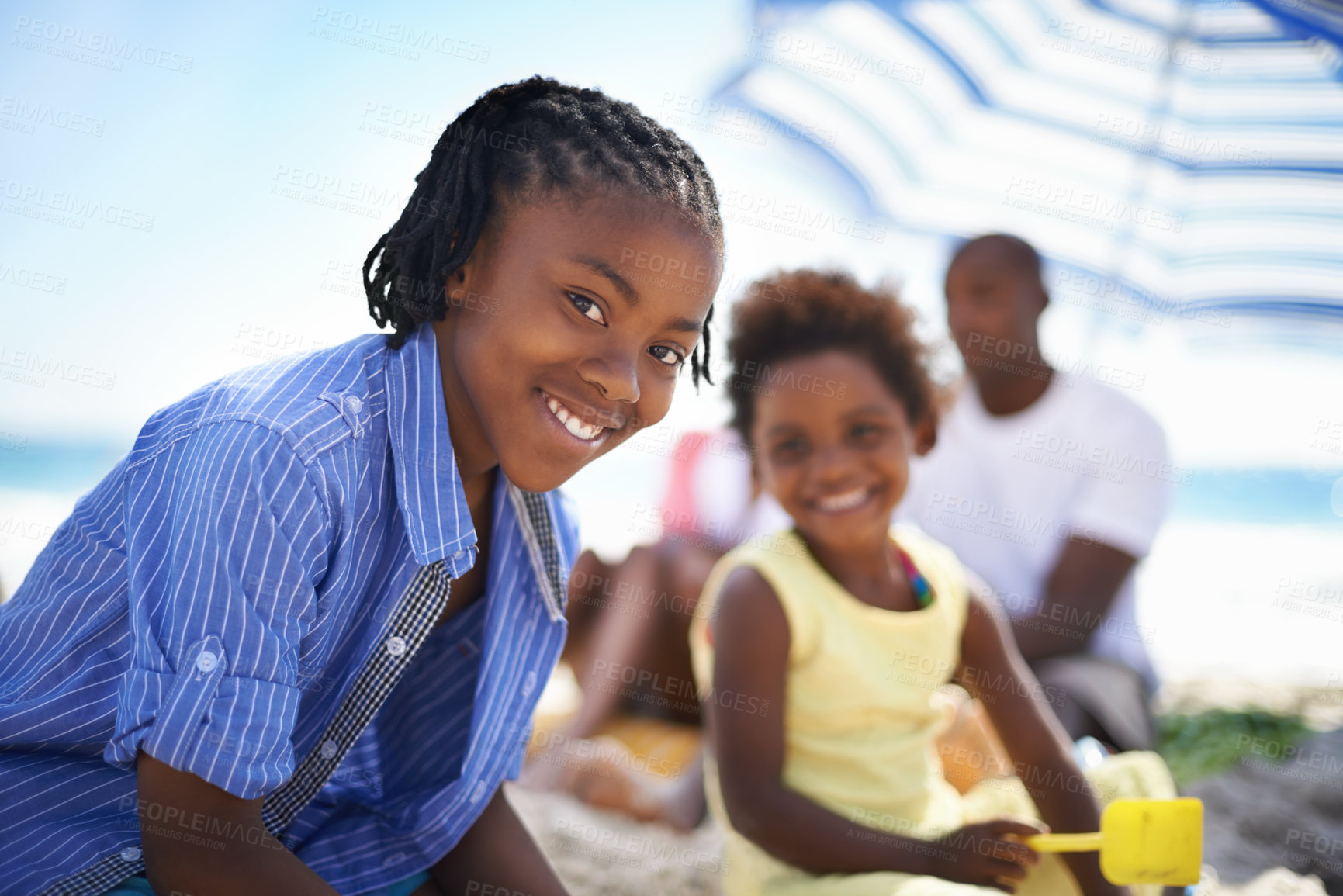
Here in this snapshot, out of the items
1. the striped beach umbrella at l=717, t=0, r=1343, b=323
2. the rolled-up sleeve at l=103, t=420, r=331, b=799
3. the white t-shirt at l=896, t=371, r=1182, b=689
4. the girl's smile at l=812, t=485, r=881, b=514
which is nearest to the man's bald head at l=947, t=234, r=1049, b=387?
the white t-shirt at l=896, t=371, r=1182, b=689

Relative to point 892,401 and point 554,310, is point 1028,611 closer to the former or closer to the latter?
point 892,401

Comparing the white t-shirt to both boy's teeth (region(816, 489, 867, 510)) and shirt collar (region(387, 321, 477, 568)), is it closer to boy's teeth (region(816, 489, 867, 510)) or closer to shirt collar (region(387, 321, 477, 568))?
boy's teeth (region(816, 489, 867, 510))

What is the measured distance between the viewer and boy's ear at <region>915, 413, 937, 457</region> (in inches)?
84.0

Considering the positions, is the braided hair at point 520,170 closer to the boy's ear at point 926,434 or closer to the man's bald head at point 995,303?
the boy's ear at point 926,434

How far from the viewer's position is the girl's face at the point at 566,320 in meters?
1.13

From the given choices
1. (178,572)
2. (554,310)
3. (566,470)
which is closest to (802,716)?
(566,470)

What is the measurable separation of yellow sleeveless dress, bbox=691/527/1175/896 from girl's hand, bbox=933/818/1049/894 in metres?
0.11

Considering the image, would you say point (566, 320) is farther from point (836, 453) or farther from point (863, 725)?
point (863, 725)

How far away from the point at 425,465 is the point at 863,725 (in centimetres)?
106

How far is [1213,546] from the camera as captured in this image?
31.0 feet

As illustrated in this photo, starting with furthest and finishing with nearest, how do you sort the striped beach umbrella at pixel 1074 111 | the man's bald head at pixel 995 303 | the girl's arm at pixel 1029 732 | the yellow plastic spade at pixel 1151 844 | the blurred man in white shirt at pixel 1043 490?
1. the striped beach umbrella at pixel 1074 111
2. the man's bald head at pixel 995 303
3. the blurred man in white shirt at pixel 1043 490
4. the girl's arm at pixel 1029 732
5. the yellow plastic spade at pixel 1151 844

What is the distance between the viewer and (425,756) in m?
1.43

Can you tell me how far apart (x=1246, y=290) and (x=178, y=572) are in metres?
4.39

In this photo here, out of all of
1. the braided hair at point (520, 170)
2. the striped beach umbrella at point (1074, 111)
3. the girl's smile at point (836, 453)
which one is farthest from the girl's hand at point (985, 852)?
the striped beach umbrella at point (1074, 111)
